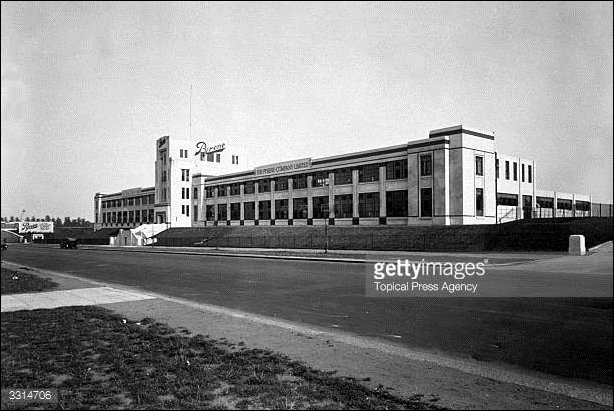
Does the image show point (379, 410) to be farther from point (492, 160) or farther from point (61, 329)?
point (492, 160)

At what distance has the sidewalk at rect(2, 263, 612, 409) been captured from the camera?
4.83 meters

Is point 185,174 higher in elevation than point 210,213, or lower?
higher

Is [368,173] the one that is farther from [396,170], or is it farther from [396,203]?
[396,203]

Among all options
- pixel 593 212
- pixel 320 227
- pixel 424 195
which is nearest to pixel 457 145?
pixel 424 195

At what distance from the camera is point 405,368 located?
6066mm

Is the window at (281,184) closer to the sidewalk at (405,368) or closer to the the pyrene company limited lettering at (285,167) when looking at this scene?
the the pyrene company limited lettering at (285,167)

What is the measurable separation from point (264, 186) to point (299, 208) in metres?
9.69

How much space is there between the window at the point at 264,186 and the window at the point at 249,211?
324cm

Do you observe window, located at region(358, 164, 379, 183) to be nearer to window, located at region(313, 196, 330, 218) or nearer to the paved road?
window, located at region(313, 196, 330, 218)

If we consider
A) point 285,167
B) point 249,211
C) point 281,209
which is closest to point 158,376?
point 285,167

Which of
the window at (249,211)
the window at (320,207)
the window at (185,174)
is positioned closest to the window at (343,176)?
the window at (320,207)

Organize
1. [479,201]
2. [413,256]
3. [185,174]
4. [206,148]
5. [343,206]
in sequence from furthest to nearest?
[206,148] → [185,174] → [343,206] → [479,201] → [413,256]

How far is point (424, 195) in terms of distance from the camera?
153ft

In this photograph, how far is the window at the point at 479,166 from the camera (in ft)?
152
